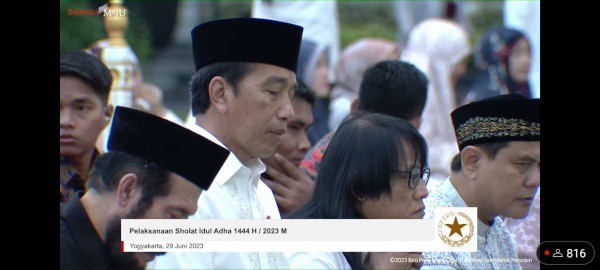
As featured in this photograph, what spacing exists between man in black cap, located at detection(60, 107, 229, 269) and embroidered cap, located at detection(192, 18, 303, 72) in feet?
1.13

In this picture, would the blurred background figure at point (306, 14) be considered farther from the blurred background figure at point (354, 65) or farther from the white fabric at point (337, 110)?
the white fabric at point (337, 110)

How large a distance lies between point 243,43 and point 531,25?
313 centimetres

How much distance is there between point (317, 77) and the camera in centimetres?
455

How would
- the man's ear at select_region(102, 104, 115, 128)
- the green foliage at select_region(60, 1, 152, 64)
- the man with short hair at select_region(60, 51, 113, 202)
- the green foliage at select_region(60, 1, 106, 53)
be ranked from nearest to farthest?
the man with short hair at select_region(60, 51, 113, 202) < the man's ear at select_region(102, 104, 115, 128) < the green foliage at select_region(60, 1, 152, 64) < the green foliage at select_region(60, 1, 106, 53)

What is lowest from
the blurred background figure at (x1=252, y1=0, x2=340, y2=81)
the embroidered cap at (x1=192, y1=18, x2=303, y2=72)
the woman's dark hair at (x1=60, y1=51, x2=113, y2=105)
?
the embroidered cap at (x1=192, y1=18, x2=303, y2=72)

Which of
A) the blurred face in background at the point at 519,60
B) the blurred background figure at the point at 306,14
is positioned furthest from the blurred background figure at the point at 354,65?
the blurred face in background at the point at 519,60

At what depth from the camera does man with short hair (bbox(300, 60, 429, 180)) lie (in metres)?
3.08

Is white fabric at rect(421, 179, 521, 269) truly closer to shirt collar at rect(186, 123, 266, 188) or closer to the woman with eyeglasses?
the woman with eyeglasses

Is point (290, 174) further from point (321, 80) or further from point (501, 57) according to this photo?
point (501, 57)

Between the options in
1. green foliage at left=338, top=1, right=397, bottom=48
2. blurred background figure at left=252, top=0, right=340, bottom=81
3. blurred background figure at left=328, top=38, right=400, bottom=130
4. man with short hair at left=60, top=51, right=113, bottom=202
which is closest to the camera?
man with short hair at left=60, top=51, right=113, bottom=202

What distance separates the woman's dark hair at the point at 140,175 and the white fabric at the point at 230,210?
183 mm
